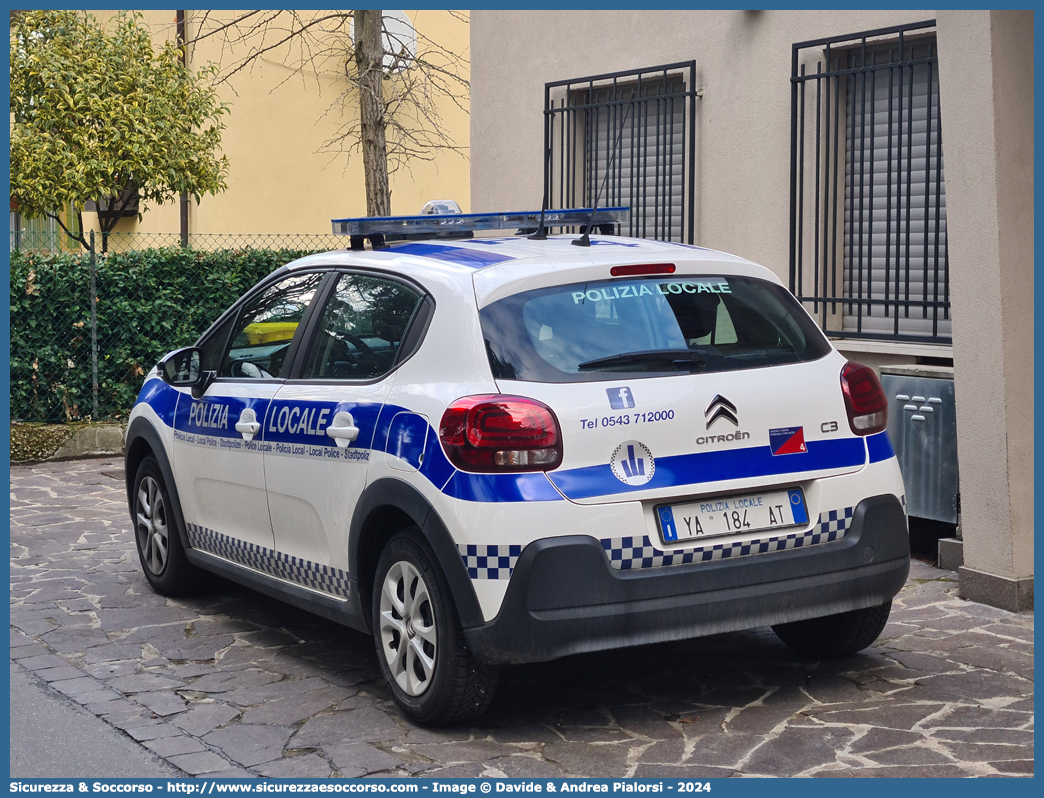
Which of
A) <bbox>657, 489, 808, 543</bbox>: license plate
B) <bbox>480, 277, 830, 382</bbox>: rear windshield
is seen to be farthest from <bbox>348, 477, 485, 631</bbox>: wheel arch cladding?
<bbox>657, 489, 808, 543</bbox>: license plate

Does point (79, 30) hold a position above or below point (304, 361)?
above

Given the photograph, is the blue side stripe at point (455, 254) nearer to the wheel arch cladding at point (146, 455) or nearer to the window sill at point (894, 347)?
the wheel arch cladding at point (146, 455)

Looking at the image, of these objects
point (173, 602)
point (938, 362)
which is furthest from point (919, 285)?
point (173, 602)

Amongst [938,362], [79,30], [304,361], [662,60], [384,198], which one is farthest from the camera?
[79,30]

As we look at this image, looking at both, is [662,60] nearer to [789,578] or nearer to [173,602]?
[173,602]

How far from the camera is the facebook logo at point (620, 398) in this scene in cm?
443

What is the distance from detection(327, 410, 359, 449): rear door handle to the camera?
4.98 metres

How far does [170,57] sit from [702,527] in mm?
14602

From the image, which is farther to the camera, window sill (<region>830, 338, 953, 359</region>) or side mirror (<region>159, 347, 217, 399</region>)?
window sill (<region>830, 338, 953, 359</region>)

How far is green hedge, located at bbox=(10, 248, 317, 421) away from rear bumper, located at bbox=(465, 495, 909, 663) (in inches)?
350

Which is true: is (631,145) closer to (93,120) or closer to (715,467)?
(715,467)

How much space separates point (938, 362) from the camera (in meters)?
7.73

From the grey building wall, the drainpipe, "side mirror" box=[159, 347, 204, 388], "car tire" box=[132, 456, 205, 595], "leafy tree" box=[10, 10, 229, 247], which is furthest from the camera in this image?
the drainpipe

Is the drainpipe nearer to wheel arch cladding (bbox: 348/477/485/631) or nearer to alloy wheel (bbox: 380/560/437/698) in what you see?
wheel arch cladding (bbox: 348/477/485/631)
